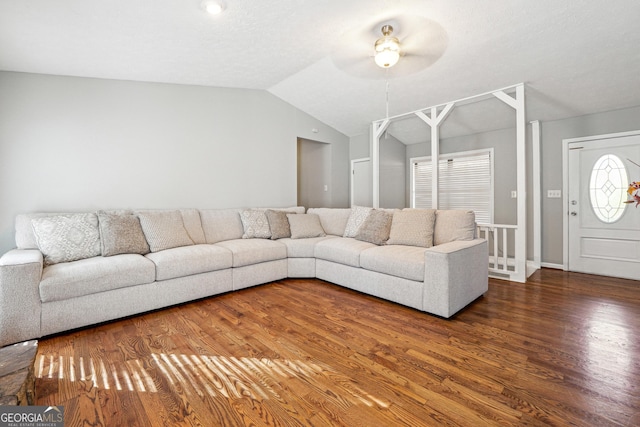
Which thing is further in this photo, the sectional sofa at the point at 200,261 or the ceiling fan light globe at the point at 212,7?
the ceiling fan light globe at the point at 212,7

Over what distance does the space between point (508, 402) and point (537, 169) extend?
400 cm

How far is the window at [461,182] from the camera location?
4.86m

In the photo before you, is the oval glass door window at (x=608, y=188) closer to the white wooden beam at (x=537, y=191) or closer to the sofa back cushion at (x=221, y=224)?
the white wooden beam at (x=537, y=191)

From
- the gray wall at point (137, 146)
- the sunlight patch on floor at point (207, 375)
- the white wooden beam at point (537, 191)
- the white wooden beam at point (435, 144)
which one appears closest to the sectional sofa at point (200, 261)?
the gray wall at point (137, 146)

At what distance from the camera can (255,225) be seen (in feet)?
12.9

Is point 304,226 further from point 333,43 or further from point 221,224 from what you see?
point 333,43

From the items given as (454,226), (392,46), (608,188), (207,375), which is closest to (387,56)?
(392,46)

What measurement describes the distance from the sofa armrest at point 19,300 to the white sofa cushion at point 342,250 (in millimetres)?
2573

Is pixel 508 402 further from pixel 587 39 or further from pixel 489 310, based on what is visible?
pixel 587 39

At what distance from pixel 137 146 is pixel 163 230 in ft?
4.01

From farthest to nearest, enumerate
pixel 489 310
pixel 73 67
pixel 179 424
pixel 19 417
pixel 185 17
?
pixel 73 67 < pixel 489 310 < pixel 185 17 < pixel 179 424 < pixel 19 417

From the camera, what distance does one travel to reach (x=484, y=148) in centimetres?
482

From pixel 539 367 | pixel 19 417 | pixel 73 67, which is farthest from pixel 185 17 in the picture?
pixel 539 367

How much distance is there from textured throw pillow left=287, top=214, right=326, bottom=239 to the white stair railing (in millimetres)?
2111
